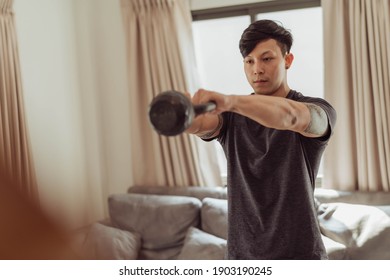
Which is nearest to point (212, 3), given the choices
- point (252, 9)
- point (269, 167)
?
point (252, 9)

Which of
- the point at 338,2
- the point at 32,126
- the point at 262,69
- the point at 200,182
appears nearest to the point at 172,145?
the point at 200,182

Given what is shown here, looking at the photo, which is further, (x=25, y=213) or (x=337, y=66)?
(x=337, y=66)

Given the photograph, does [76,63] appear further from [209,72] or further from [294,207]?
[294,207]

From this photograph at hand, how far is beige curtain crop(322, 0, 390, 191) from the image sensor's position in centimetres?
169

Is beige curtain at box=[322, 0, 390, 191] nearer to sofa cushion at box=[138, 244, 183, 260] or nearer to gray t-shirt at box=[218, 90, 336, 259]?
sofa cushion at box=[138, 244, 183, 260]

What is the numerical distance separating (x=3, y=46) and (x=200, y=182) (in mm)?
1013

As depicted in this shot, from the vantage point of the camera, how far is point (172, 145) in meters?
2.04

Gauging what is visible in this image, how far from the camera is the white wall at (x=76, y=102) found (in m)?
1.92

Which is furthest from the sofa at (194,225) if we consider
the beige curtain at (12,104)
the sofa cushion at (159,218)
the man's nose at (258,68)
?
the man's nose at (258,68)

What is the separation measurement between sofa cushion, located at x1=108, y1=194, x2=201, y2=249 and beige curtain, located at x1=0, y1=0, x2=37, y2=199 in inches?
16.4

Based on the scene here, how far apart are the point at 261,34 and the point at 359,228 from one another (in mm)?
1002

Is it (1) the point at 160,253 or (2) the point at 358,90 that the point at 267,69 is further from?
(1) the point at 160,253

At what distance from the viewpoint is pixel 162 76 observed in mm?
2045

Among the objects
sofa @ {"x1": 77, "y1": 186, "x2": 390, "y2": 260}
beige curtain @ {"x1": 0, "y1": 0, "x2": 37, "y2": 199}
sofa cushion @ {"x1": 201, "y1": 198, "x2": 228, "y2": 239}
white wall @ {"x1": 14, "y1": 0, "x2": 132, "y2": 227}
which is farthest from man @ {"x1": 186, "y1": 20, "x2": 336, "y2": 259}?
white wall @ {"x1": 14, "y1": 0, "x2": 132, "y2": 227}
